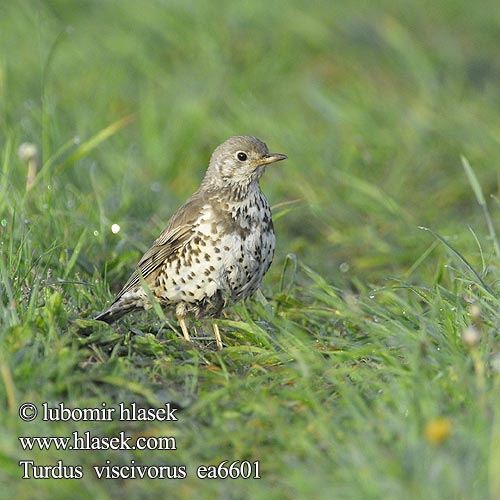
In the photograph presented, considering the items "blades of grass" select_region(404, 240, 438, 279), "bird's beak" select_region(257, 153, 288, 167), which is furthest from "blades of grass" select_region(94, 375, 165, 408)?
"blades of grass" select_region(404, 240, 438, 279)

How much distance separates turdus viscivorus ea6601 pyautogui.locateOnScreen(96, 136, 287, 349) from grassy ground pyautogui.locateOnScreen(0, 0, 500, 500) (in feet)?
0.53

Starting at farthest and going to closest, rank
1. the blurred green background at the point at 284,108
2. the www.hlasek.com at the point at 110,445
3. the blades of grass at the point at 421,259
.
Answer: the blurred green background at the point at 284,108 < the blades of grass at the point at 421,259 < the www.hlasek.com at the point at 110,445

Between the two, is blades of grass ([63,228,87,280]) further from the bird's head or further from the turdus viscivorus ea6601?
the bird's head

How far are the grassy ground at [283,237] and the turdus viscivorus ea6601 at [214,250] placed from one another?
16 cm

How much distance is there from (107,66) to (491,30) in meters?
5.21

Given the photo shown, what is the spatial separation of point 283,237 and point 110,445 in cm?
420

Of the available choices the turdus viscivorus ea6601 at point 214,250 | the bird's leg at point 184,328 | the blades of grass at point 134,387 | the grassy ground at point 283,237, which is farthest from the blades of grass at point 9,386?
the bird's leg at point 184,328

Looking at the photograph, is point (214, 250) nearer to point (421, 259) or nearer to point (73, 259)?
point (73, 259)

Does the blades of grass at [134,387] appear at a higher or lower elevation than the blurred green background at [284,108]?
lower

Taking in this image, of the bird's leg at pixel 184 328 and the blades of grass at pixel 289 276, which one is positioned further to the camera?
the blades of grass at pixel 289 276

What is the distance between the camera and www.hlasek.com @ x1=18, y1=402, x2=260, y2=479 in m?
4.11

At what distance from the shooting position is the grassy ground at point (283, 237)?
4184 mm

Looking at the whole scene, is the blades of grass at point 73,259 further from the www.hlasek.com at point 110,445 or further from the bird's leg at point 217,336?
the www.hlasek.com at point 110,445

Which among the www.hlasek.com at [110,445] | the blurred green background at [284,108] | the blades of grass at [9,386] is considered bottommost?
the www.hlasek.com at [110,445]
